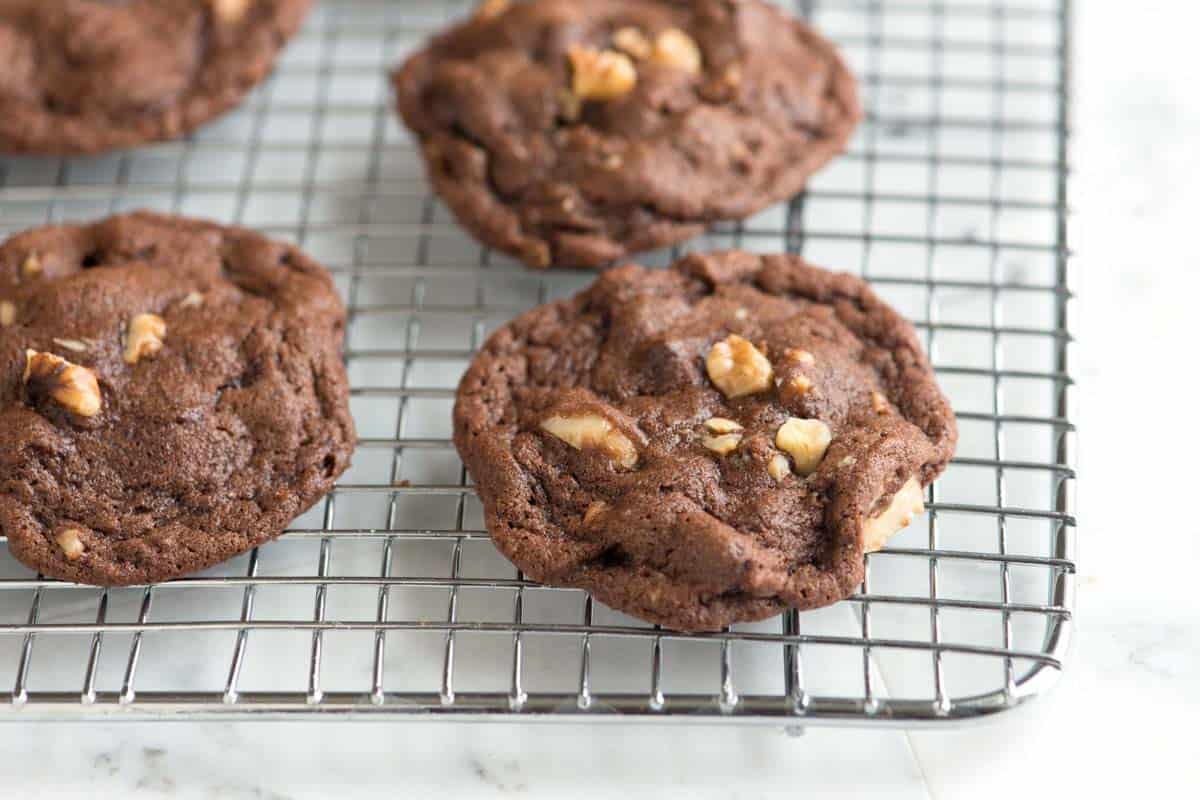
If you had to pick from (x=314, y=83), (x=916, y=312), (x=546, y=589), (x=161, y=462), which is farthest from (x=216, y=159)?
(x=916, y=312)

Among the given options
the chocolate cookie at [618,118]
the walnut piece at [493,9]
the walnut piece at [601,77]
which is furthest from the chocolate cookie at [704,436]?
the walnut piece at [493,9]

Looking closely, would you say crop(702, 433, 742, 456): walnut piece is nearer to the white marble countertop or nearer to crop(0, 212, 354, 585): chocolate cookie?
the white marble countertop

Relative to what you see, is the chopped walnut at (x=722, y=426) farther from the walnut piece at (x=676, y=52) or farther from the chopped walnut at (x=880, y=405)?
the walnut piece at (x=676, y=52)

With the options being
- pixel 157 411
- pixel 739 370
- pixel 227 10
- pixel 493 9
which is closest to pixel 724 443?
pixel 739 370

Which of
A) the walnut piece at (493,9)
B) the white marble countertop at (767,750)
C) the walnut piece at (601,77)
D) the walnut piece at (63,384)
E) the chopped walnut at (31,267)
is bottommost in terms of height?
the white marble countertop at (767,750)

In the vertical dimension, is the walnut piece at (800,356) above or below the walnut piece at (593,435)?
above

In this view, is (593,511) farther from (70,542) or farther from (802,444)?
(70,542)

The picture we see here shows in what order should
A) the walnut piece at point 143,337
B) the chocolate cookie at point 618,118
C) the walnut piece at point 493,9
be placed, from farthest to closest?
the walnut piece at point 493,9
the chocolate cookie at point 618,118
the walnut piece at point 143,337

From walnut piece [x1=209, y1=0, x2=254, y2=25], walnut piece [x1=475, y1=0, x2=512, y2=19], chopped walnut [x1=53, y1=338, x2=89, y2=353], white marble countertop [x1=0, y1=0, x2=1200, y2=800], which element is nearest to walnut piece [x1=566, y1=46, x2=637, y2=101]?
walnut piece [x1=475, y1=0, x2=512, y2=19]
